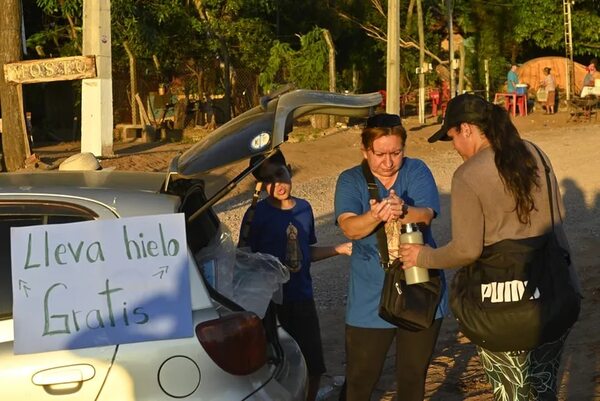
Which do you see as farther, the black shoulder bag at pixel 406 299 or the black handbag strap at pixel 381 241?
the black handbag strap at pixel 381 241

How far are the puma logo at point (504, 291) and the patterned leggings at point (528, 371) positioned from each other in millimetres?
249

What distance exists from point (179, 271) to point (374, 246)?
4.25ft

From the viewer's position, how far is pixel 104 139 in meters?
15.4

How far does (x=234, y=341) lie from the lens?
3.34 meters

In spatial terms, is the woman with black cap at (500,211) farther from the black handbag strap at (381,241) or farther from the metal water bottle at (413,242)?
the black handbag strap at (381,241)

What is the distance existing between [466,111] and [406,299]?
2.87 feet

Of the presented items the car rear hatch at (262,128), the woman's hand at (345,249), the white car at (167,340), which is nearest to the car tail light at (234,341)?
the white car at (167,340)

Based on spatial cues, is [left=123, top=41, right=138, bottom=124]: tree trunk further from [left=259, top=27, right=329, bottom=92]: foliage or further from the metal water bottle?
the metal water bottle

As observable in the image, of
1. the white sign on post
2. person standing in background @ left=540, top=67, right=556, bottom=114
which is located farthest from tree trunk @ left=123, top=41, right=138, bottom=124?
the white sign on post

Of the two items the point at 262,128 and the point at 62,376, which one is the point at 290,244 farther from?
the point at 62,376

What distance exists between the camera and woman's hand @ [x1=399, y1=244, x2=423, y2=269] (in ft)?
13.0

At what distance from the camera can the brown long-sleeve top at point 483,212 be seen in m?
3.68

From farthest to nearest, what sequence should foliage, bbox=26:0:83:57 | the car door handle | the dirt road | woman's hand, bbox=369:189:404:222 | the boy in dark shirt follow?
foliage, bbox=26:0:83:57
the dirt road
the boy in dark shirt
woman's hand, bbox=369:189:404:222
the car door handle

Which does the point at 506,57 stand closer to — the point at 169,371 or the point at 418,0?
the point at 418,0
